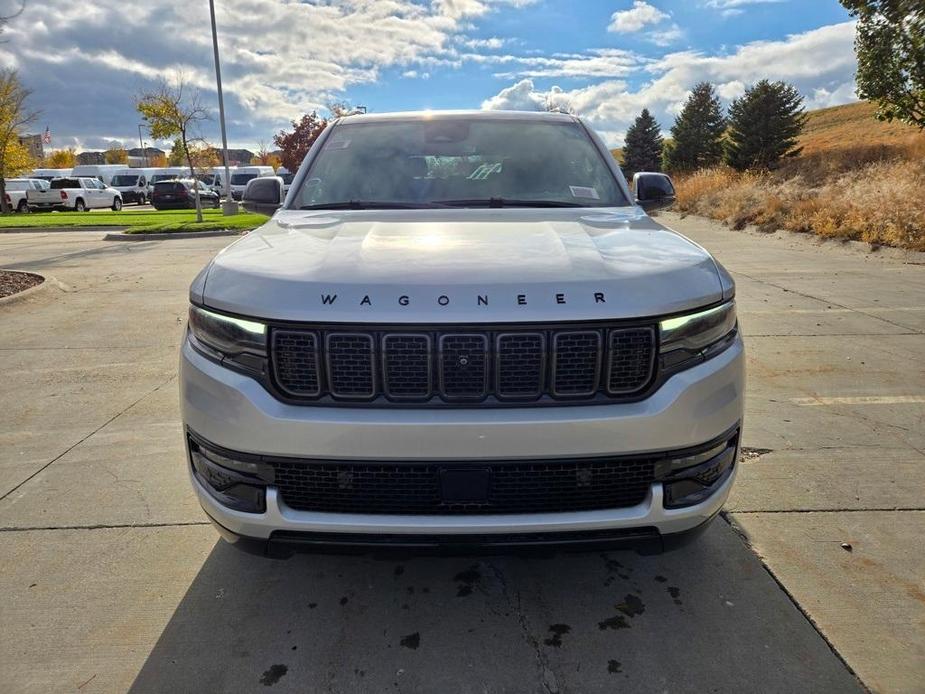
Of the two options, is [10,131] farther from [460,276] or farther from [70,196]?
[460,276]

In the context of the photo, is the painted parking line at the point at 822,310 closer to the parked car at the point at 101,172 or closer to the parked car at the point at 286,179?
the parked car at the point at 286,179

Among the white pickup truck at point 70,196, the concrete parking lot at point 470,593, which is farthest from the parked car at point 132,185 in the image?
the concrete parking lot at point 470,593

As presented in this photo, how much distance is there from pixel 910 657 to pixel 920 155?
73.0 ft

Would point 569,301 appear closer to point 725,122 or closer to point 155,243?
point 155,243

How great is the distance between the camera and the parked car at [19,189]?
104 feet

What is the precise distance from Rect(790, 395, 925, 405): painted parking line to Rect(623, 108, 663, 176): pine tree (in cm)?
3826

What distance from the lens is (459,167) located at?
3.45 m

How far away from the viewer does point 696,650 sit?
7.38ft

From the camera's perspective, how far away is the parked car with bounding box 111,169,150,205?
4222 centimetres

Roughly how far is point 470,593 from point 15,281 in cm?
944

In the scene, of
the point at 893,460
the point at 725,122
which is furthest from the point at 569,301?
the point at 725,122

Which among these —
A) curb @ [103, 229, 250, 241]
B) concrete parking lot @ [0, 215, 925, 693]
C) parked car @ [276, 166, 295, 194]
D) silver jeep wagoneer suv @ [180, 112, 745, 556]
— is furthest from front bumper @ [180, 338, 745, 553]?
curb @ [103, 229, 250, 241]

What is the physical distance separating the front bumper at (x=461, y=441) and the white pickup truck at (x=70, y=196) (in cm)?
3639

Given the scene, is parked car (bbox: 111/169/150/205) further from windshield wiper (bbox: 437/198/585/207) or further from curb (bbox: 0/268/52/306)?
windshield wiper (bbox: 437/198/585/207)
